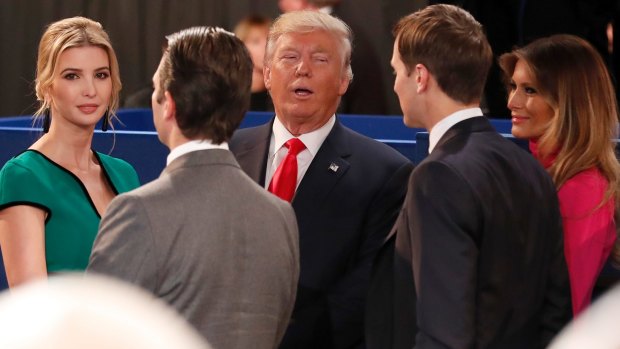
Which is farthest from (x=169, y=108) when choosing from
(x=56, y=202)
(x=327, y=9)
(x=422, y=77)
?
(x=327, y=9)

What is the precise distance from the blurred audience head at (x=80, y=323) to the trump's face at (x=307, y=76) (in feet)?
7.45

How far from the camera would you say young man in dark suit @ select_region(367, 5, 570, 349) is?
2.13 m

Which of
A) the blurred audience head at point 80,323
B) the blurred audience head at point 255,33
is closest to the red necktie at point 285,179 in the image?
the blurred audience head at point 80,323

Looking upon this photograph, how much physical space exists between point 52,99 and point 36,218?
403mm

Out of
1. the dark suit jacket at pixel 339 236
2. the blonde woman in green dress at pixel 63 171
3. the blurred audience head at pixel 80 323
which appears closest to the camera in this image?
the blurred audience head at pixel 80 323

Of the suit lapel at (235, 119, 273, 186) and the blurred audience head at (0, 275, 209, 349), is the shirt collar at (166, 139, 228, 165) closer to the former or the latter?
the suit lapel at (235, 119, 273, 186)

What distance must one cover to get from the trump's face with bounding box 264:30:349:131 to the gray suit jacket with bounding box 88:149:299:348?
94 centimetres

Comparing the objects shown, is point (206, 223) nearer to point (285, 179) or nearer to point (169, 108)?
point (169, 108)

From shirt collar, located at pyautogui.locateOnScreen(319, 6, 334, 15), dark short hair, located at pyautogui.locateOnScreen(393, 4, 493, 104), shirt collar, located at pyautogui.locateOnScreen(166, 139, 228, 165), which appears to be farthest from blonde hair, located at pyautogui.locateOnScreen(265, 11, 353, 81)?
shirt collar, located at pyautogui.locateOnScreen(319, 6, 334, 15)

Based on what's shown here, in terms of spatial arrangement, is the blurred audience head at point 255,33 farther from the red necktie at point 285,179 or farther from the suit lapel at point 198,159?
the suit lapel at point 198,159

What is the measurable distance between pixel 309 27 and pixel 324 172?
452 millimetres

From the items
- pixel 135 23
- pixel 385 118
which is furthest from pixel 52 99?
pixel 135 23

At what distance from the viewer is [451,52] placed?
232 cm

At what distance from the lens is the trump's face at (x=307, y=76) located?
9.59ft
